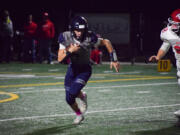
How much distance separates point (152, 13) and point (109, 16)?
3.30 metres

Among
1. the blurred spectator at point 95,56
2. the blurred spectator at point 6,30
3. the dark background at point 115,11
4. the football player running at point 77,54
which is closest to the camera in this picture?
the football player running at point 77,54

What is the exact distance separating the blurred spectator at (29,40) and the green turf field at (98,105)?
5447mm

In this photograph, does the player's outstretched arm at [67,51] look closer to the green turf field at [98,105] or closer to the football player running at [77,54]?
the football player running at [77,54]

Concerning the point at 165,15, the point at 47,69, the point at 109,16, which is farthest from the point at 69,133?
the point at 165,15

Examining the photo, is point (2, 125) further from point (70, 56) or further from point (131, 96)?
point (131, 96)

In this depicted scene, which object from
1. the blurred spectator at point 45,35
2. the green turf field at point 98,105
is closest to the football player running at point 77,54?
the green turf field at point 98,105

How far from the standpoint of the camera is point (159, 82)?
44.3 feet

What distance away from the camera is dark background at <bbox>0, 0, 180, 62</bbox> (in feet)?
92.3

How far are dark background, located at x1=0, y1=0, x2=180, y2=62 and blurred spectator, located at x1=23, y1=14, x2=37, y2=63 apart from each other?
242 inches

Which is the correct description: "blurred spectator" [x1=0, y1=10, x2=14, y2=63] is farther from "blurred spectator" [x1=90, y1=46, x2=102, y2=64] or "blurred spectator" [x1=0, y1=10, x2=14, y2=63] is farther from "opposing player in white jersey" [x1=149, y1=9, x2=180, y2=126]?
"opposing player in white jersey" [x1=149, y1=9, x2=180, y2=126]

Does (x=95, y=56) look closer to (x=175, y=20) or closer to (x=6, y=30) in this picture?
(x=6, y=30)

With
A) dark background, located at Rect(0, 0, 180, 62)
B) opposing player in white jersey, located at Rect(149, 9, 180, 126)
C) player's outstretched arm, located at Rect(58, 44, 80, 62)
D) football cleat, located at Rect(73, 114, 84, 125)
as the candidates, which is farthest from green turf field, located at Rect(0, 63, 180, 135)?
dark background, located at Rect(0, 0, 180, 62)

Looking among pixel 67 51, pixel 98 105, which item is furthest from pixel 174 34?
pixel 98 105

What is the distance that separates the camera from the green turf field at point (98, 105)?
23.5ft
